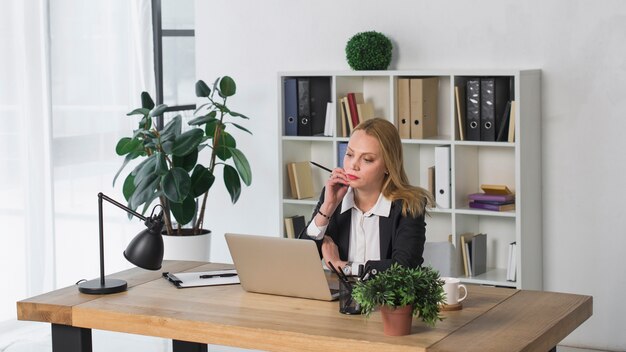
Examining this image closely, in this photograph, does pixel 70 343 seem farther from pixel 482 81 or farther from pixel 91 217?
pixel 91 217

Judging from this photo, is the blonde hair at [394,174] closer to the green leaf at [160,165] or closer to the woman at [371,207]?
the woman at [371,207]

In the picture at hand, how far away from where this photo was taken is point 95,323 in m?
3.12

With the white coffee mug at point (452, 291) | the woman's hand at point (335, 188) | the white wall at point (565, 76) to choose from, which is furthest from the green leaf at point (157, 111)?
the white coffee mug at point (452, 291)

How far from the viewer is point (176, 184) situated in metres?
5.47

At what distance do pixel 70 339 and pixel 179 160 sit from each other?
2629 millimetres

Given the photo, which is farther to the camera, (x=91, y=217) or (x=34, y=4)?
(x=91, y=217)

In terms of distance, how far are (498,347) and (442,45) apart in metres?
3.24

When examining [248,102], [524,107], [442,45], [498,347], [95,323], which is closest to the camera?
[498,347]

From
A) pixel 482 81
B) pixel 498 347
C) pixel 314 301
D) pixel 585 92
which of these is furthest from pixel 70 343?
pixel 585 92

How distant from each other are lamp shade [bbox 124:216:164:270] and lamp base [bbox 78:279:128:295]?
0.66ft

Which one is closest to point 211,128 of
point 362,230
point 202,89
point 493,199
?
point 202,89

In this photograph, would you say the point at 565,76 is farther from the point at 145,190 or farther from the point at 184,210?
the point at 145,190

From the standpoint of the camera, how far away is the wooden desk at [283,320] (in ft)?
8.84

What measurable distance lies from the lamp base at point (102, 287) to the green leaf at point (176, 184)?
1987 millimetres
